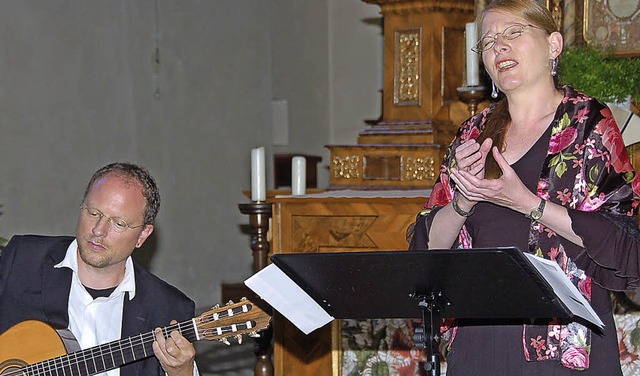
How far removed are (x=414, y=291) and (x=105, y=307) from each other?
1.18 m

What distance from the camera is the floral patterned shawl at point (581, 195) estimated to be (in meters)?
2.45

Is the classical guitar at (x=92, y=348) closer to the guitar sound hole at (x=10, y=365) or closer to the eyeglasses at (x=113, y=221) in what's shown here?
the guitar sound hole at (x=10, y=365)

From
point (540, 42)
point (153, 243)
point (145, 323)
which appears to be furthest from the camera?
point (153, 243)

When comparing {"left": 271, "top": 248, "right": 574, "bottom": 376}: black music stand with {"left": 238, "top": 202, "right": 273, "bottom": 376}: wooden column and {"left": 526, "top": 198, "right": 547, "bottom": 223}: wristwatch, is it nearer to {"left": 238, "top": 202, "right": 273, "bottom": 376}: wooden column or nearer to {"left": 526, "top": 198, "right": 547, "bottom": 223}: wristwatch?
{"left": 526, "top": 198, "right": 547, "bottom": 223}: wristwatch

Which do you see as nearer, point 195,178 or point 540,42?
point 540,42

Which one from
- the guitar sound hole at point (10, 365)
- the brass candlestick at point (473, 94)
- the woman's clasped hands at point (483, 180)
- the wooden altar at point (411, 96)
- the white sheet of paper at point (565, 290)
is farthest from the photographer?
the wooden altar at point (411, 96)

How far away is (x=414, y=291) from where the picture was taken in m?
2.38

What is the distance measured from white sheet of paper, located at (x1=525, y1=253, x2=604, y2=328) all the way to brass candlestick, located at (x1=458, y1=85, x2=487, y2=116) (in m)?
1.96

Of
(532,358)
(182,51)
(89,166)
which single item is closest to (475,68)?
(532,358)

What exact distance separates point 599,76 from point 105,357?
192 cm

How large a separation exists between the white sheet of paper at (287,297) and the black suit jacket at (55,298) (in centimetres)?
72

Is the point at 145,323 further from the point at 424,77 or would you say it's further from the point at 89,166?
the point at 89,166

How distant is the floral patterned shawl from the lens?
2.45 m

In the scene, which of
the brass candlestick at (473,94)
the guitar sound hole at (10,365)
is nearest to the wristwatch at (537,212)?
the guitar sound hole at (10,365)
